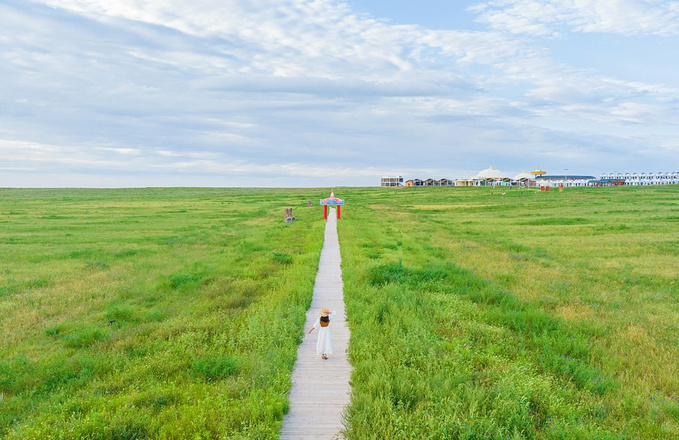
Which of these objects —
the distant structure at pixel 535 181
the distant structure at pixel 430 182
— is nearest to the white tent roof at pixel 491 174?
the distant structure at pixel 535 181

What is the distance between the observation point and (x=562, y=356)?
931cm

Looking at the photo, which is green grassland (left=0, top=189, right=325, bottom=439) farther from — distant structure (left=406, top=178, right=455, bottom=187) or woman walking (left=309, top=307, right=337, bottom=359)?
distant structure (left=406, top=178, right=455, bottom=187)

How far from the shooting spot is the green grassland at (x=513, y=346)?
681 centimetres

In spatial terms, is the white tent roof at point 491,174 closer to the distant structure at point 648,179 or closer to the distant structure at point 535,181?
the distant structure at point 535,181

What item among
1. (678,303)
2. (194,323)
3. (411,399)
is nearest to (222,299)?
(194,323)

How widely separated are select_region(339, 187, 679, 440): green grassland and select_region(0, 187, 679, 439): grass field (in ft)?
0.15

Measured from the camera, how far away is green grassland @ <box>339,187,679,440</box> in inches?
268

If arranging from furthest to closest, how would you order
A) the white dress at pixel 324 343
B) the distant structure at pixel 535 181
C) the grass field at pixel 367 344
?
the distant structure at pixel 535 181, the white dress at pixel 324 343, the grass field at pixel 367 344

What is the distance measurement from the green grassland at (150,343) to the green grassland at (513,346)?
6.72 feet

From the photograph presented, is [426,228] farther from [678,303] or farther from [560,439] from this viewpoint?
[560,439]

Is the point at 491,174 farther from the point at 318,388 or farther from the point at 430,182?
the point at 318,388

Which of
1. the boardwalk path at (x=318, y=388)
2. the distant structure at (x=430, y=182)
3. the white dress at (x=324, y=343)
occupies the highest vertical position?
the distant structure at (x=430, y=182)

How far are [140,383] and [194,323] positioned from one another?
3269mm

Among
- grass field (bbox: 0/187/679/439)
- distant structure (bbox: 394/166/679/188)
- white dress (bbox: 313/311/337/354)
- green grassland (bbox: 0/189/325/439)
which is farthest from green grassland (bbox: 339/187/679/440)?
distant structure (bbox: 394/166/679/188)
